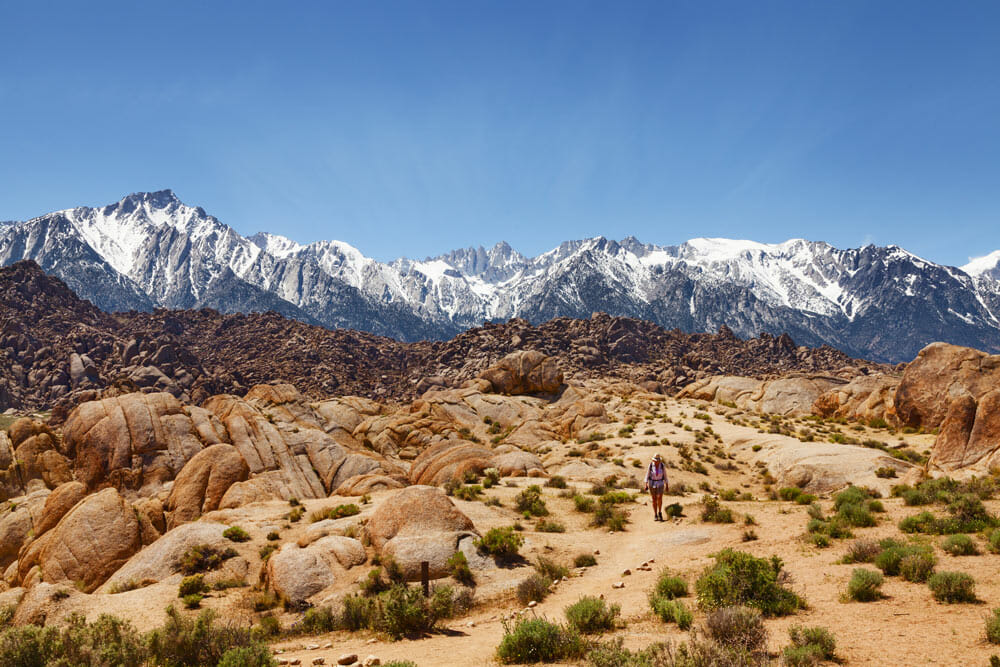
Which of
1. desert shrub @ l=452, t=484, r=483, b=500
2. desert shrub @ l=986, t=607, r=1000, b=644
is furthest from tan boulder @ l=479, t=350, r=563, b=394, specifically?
desert shrub @ l=986, t=607, r=1000, b=644

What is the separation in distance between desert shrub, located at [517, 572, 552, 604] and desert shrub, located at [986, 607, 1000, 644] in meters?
9.50

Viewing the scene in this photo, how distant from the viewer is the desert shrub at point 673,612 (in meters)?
11.4

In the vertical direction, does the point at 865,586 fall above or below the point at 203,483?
below

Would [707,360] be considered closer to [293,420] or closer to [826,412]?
[826,412]

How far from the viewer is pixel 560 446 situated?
45.2 metres

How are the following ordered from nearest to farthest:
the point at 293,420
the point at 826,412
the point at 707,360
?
the point at 293,420, the point at 826,412, the point at 707,360

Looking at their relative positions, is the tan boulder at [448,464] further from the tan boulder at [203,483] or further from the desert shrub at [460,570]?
the desert shrub at [460,570]

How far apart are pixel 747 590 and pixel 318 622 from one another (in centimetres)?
1093

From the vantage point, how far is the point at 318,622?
13.8 meters

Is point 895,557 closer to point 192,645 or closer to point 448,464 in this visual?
point 192,645

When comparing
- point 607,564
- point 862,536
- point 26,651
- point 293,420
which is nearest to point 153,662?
point 26,651

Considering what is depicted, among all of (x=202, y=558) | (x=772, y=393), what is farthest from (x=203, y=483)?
(x=772, y=393)

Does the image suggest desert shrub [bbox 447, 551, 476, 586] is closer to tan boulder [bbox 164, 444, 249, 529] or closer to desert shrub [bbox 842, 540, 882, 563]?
desert shrub [bbox 842, 540, 882, 563]

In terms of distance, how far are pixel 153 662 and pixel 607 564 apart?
42.0 feet
